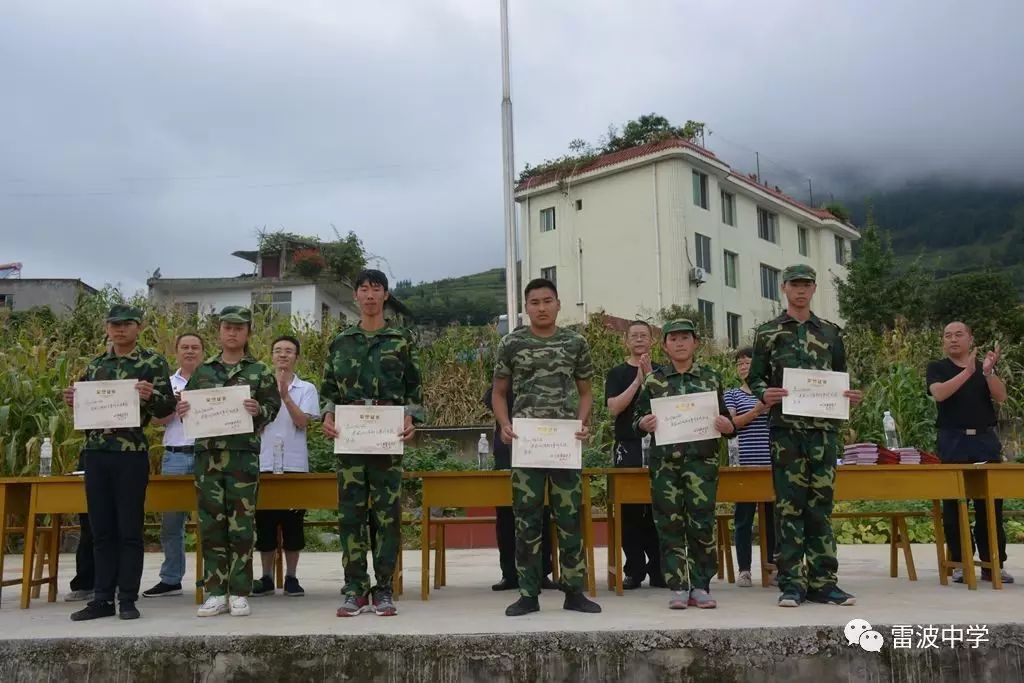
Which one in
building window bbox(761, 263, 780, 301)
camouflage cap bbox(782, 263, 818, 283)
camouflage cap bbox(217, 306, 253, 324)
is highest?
building window bbox(761, 263, 780, 301)

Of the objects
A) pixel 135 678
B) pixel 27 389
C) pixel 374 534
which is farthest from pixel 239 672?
pixel 27 389

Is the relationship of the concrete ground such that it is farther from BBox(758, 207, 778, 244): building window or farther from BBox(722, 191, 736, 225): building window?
BBox(758, 207, 778, 244): building window

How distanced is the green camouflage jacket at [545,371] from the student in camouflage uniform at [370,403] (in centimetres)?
59

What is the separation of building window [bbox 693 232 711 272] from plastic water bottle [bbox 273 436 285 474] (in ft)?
77.1

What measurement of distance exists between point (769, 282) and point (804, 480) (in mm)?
28509

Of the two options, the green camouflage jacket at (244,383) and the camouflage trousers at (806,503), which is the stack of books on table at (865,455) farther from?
the green camouflage jacket at (244,383)

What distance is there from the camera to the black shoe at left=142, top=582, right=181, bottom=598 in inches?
223

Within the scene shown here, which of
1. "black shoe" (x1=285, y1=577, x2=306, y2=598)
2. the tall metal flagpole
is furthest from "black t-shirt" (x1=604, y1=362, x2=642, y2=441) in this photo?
the tall metal flagpole

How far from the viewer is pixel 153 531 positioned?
948 cm

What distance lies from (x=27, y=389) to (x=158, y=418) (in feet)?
18.9

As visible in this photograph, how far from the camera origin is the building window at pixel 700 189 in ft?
91.4

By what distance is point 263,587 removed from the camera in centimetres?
570

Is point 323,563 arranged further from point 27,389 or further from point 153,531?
point 27,389

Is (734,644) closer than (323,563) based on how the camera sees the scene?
Yes
